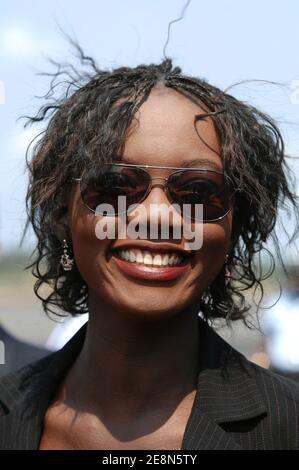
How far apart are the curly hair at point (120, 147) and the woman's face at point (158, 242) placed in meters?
0.07

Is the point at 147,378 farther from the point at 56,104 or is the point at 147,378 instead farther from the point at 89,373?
the point at 56,104

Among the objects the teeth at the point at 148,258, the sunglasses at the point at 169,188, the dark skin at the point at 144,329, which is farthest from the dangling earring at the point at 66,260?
the teeth at the point at 148,258

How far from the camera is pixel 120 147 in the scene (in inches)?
104

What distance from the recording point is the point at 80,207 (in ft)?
8.86

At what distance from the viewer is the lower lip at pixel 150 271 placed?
254 centimetres

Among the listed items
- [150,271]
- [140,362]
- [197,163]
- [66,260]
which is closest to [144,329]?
[140,362]

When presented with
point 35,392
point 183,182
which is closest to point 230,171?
point 183,182

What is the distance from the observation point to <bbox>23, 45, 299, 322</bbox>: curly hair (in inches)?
107

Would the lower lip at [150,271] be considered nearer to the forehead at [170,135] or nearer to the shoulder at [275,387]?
the forehead at [170,135]

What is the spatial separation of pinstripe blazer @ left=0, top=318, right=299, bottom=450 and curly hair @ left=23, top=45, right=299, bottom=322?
29cm

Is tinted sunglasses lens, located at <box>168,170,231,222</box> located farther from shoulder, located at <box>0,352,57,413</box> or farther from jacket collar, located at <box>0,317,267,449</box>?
shoulder, located at <box>0,352,57,413</box>

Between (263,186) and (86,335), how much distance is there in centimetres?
78

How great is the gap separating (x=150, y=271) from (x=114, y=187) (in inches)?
Result: 11.3

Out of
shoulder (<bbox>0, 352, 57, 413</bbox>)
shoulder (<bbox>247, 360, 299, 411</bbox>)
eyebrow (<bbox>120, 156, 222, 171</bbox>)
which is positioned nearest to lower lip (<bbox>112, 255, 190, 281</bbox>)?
eyebrow (<bbox>120, 156, 222, 171</bbox>)
